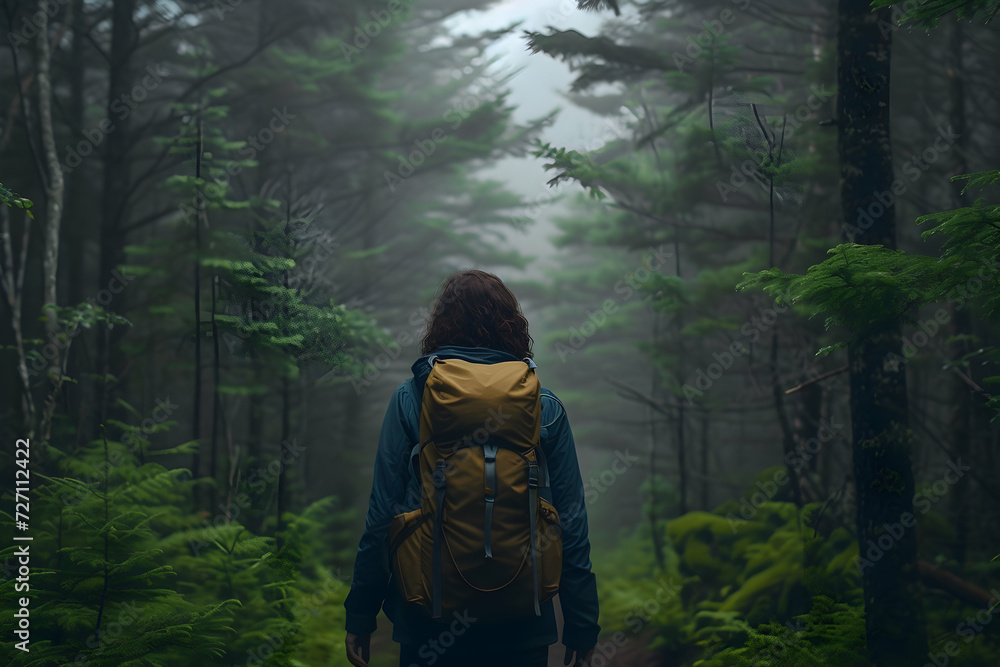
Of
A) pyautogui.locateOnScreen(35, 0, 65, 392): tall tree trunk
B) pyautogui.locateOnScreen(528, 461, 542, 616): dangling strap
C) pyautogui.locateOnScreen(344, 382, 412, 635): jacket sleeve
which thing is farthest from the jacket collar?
pyautogui.locateOnScreen(35, 0, 65, 392): tall tree trunk

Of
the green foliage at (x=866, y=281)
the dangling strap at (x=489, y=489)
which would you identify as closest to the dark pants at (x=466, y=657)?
the dangling strap at (x=489, y=489)

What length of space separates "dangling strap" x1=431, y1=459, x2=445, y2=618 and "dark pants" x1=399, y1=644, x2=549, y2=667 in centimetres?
24

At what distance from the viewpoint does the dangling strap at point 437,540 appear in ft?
7.34

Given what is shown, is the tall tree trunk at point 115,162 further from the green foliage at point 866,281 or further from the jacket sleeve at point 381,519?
the green foliage at point 866,281

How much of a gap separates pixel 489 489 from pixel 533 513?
0.21m

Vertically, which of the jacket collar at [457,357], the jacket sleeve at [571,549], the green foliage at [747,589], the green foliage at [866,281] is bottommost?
the green foliage at [747,589]

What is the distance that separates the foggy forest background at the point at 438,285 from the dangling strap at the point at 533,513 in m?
2.10

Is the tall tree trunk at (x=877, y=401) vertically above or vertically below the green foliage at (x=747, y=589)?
above

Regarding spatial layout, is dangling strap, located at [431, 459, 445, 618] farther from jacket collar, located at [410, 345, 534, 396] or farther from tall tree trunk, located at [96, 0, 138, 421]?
tall tree trunk, located at [96, 0, 138, 421]

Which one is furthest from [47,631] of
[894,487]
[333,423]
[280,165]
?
[333,423]

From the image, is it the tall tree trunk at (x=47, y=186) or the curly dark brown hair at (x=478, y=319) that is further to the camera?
the tall tree trunk at (x=47, y=186)

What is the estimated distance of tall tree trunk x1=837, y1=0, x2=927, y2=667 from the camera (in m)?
4.07

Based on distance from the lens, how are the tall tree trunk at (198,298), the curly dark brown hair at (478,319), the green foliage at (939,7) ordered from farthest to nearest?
the tall tree trunk at (198,298) < the green foliage at (939,7) < the curly dark brown hair at (478,319)

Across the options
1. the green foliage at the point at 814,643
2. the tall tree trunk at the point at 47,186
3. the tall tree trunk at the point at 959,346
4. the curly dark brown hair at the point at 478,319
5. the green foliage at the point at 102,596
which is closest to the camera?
the curly dark brown hair at the point at 478,319
